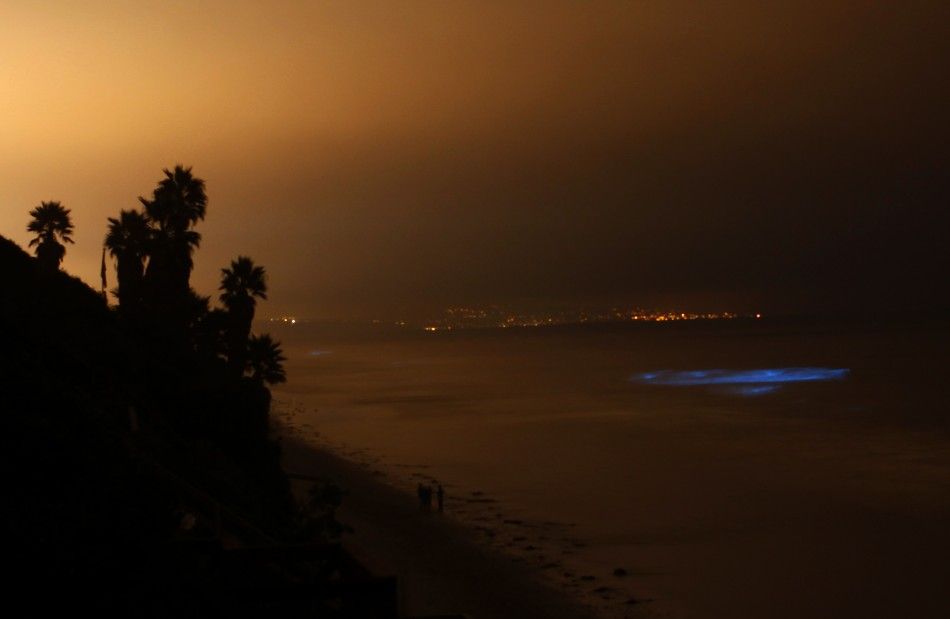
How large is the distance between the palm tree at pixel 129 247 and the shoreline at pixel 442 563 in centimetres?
1243

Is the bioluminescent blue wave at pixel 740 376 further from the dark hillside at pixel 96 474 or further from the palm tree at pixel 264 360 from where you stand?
the dark hillside at pixel 96 474

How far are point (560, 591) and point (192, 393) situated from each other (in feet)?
38.6

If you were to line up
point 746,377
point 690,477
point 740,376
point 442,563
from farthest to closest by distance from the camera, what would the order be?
point 740,376 → point 746,377 → point 690,477 → point 442,563

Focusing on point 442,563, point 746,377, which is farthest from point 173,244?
point 746,377

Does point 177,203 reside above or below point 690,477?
above

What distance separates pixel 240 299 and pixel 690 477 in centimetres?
2222

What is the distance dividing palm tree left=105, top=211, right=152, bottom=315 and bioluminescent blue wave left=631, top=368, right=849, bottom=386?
7321cm

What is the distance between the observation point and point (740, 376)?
118 meters

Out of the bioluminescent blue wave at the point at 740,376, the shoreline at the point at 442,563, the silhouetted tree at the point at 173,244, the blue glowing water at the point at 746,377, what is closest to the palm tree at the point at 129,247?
the silhouetted tree at the point at 173,244

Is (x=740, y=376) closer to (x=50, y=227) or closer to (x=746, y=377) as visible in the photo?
(x=746, y=377)

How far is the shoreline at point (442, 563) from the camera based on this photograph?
25578 mm

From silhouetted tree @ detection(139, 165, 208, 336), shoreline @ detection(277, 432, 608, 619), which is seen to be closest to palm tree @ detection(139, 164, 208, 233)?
silhouetted tree @ detection(139, 165, 208, 336)

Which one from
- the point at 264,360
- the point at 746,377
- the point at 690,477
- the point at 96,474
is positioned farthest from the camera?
the point at 746,377

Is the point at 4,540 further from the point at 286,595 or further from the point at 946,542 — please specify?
the point at 946,542
